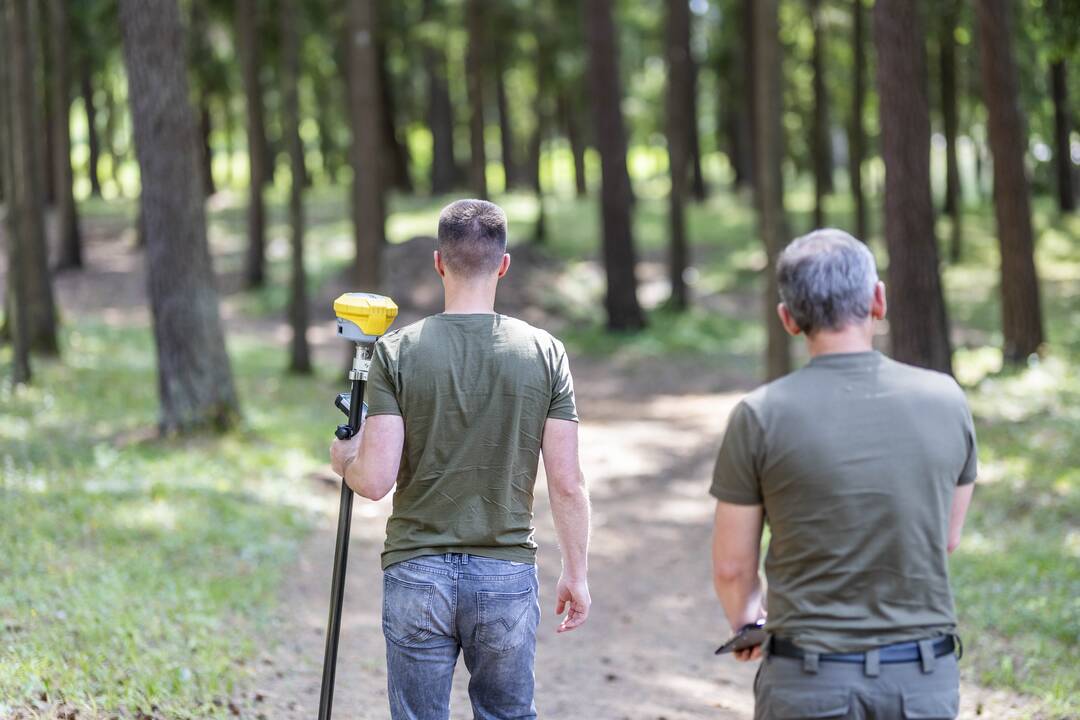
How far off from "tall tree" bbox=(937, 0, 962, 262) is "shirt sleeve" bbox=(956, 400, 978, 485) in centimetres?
2007

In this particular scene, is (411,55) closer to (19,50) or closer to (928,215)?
(19,50)

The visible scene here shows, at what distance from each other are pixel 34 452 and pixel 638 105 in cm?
3961

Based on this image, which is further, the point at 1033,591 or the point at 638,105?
the point at 638,105

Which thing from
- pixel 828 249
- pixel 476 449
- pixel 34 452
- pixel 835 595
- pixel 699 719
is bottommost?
pixel 699 719

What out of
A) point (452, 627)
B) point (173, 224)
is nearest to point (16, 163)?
point (173, 224)

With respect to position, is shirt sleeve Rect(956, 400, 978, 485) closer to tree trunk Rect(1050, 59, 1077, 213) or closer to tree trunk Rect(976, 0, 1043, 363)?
tree trunk Rect(976, 0, 1043, 363)

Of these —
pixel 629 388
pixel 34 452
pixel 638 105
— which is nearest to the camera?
pixel 34 452

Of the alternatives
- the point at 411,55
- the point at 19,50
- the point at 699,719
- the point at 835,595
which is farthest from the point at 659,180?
the point at 835,595

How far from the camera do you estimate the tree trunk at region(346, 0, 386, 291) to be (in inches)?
601

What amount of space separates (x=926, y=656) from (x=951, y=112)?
945 inches

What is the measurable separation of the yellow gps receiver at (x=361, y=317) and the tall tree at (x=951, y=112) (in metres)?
19.9

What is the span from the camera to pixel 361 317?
3.69 metres

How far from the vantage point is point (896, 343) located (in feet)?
39.3

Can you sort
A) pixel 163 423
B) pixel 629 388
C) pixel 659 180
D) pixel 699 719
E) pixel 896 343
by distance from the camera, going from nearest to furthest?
pixel 699 719 < pixel 163 423 < pixel 896 343 < pixel 629 388 < pixel 659 180
